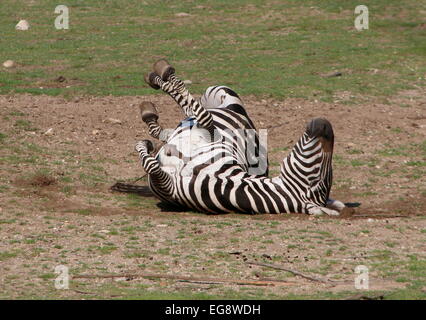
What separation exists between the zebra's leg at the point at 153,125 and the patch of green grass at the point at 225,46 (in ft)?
10.9

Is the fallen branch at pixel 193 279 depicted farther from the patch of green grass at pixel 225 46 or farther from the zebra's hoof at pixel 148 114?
the patch of green grass at pixel 225 46

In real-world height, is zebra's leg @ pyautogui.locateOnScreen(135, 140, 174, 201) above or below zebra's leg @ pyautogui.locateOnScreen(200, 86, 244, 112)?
below

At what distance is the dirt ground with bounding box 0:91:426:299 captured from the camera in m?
7.57

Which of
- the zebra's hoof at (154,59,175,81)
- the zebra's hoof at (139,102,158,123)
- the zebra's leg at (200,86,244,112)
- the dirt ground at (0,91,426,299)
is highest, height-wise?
the zebra's hoof at (154,59,175,81)

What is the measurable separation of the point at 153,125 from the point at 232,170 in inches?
57.5

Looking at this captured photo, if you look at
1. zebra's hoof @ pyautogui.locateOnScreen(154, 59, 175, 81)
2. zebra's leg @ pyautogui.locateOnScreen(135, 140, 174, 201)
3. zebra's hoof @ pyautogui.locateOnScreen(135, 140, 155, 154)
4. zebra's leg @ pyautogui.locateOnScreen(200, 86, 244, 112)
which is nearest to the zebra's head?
zebra's leg @ pyautogui.locateOnScreen(135, 140, 174, 201)

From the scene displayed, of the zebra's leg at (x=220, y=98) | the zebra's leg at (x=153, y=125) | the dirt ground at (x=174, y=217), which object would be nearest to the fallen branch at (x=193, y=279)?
the dirt ground at (x=174, y=217)

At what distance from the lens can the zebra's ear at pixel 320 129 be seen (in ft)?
29.6

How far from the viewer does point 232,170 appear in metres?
9.58

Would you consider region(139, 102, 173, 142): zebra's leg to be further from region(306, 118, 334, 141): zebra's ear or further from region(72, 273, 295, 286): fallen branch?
region(72, 273, 295, 286): fallen branch

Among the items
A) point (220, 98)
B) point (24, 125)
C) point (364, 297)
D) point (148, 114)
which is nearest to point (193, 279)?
point (364, 297)

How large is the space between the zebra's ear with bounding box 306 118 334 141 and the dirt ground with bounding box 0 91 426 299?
31.0 inches

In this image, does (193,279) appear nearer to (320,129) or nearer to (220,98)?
(320,129)

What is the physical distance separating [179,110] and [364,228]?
193 inches
